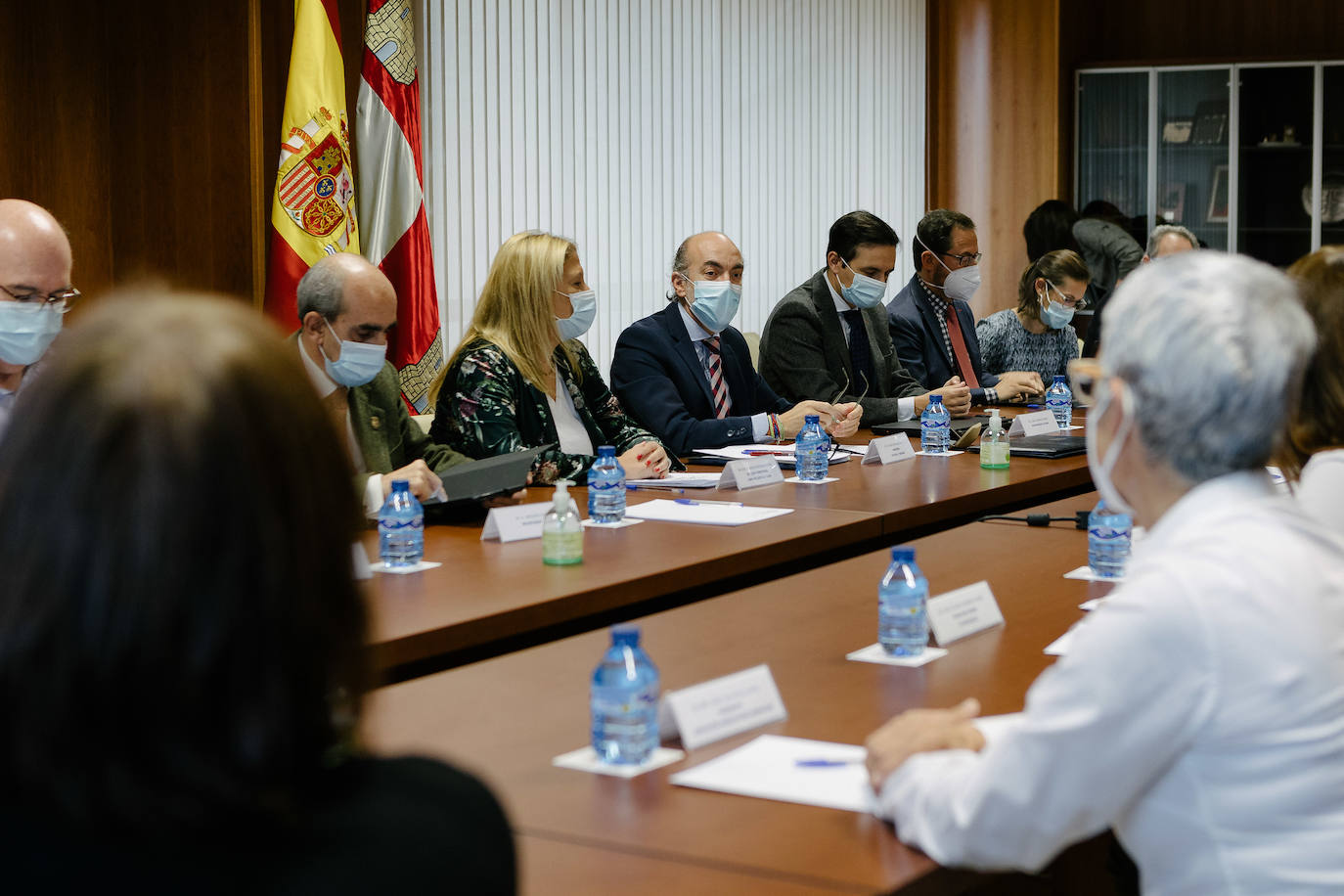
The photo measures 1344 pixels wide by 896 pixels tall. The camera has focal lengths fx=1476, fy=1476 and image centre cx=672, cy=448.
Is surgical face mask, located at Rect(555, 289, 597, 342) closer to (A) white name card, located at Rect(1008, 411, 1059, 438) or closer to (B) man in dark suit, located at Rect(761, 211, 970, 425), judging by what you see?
(B) man in dark suit, located at Rect(761, 211, 970, 425)

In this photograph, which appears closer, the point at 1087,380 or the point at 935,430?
the point at 1087,380

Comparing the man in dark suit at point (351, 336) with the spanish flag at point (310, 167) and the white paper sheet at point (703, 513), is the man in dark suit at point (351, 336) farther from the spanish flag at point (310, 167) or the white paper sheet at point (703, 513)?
the spanish flag at point (310, 167)

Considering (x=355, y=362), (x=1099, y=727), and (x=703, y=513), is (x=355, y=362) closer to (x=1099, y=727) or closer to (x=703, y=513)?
(x=703, y=513)

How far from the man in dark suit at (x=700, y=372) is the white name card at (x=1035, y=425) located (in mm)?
558

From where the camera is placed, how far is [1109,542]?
8.93 ft

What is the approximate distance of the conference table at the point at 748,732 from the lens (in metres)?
1.38

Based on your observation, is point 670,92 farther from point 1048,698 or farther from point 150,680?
point 150,680

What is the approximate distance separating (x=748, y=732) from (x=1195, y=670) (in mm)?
634

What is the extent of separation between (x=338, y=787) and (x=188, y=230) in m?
4.32

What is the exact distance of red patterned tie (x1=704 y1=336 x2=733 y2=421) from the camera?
16.6 ft

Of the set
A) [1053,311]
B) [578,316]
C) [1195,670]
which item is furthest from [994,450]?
[1195,670]

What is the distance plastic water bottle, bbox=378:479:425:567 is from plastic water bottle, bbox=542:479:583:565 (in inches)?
Result: 9.8

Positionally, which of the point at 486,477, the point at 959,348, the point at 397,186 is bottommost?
the point at 486,477

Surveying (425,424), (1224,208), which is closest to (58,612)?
(425,424)
